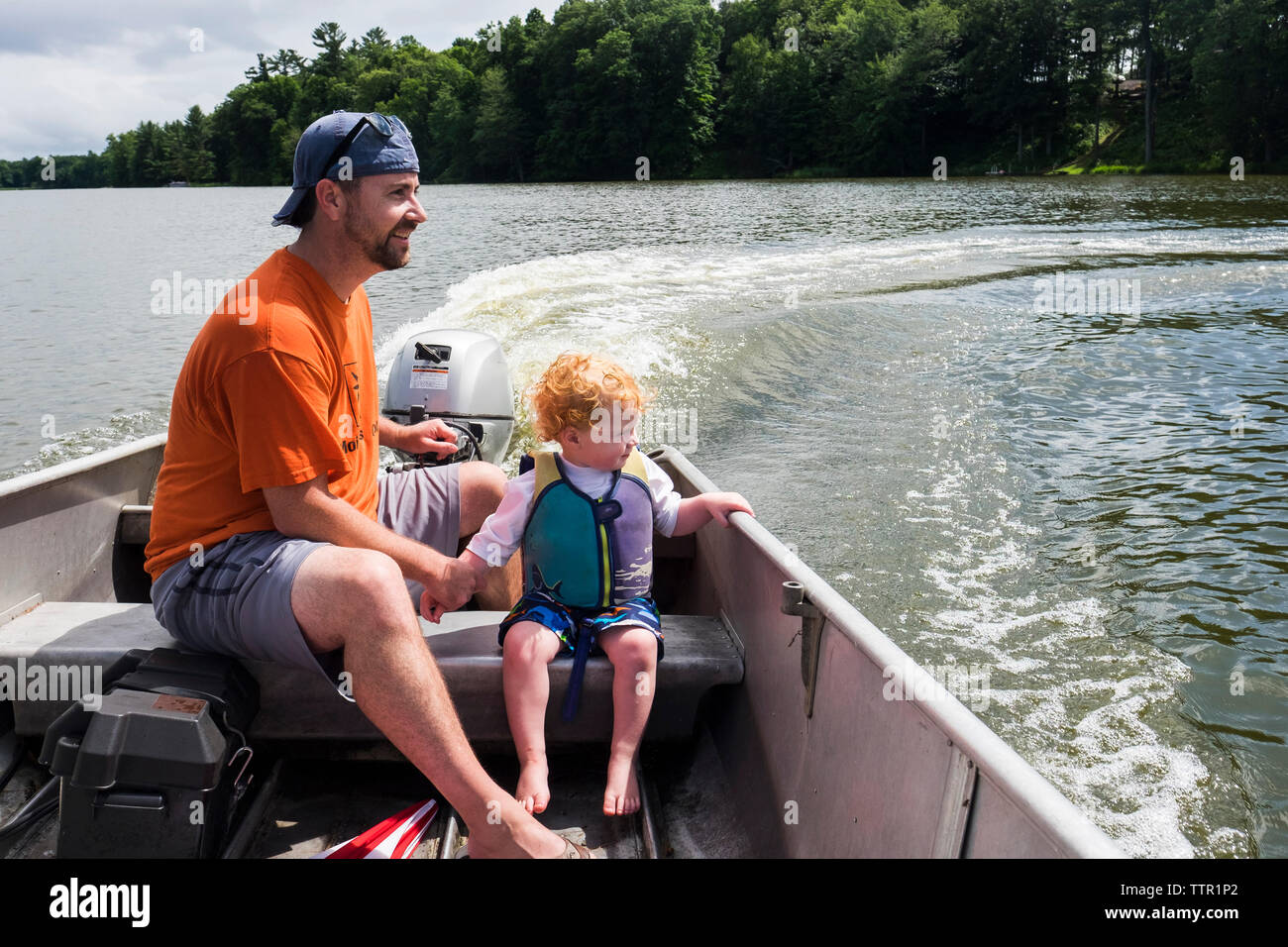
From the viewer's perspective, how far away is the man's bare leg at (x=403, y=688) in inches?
78.7

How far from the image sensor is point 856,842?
1.97 metres

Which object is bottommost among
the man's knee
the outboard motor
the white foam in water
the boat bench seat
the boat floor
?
the white foam in water

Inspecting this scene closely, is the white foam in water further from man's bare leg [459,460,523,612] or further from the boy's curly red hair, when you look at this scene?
the boy's curly red hair

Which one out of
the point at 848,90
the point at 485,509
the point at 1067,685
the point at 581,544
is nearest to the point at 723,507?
the point at 581,544

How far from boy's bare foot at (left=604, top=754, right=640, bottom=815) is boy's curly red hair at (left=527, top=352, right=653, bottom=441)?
82 centimetres

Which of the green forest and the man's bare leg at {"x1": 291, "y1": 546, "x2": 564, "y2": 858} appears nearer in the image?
the man's bare leg at {"x1": 291, "y1": 546, "x2": 564, "y2": 858}

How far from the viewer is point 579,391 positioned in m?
2.48

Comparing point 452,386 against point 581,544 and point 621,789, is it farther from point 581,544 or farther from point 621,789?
point 621,789

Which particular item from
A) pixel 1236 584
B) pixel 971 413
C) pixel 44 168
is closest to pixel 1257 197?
pixel 971 413

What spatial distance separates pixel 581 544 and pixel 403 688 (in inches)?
27.2

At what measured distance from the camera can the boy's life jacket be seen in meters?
2.57

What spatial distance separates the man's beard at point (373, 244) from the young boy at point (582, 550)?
46 centimetres

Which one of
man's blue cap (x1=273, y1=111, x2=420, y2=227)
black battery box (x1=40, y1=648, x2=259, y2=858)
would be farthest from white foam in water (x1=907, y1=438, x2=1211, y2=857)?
man's blue cap (x1=273, y1=111, x2=420, y2=227)

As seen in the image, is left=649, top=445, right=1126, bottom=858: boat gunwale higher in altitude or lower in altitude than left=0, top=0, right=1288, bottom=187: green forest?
lower
